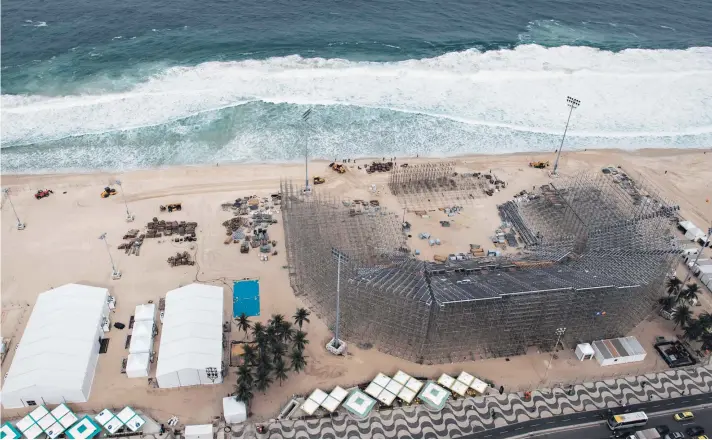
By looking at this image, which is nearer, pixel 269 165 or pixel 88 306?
pixel 88 306

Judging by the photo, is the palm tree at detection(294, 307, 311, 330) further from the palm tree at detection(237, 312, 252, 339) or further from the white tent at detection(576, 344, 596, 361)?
the white tent at detection(576, 344, 596, 361)

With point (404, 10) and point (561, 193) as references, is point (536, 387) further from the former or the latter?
point (404, 10)

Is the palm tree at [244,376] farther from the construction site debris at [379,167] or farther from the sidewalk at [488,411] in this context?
the construction site debris at [379,167]

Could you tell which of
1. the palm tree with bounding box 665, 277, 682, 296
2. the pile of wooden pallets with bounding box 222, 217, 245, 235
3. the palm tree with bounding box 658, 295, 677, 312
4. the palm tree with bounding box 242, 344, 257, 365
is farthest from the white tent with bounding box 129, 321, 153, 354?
the palm tree with bounding box 665, 277, 682, 296

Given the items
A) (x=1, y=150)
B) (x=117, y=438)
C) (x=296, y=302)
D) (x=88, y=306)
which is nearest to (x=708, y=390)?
(x=296, y=302)

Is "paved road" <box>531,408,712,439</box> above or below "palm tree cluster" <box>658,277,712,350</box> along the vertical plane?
below

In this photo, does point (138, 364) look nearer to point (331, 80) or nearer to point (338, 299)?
point (338, 299)

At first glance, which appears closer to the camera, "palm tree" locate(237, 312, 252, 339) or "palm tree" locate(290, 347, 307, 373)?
"palm tree" locate(290, 347, 307, 373)
